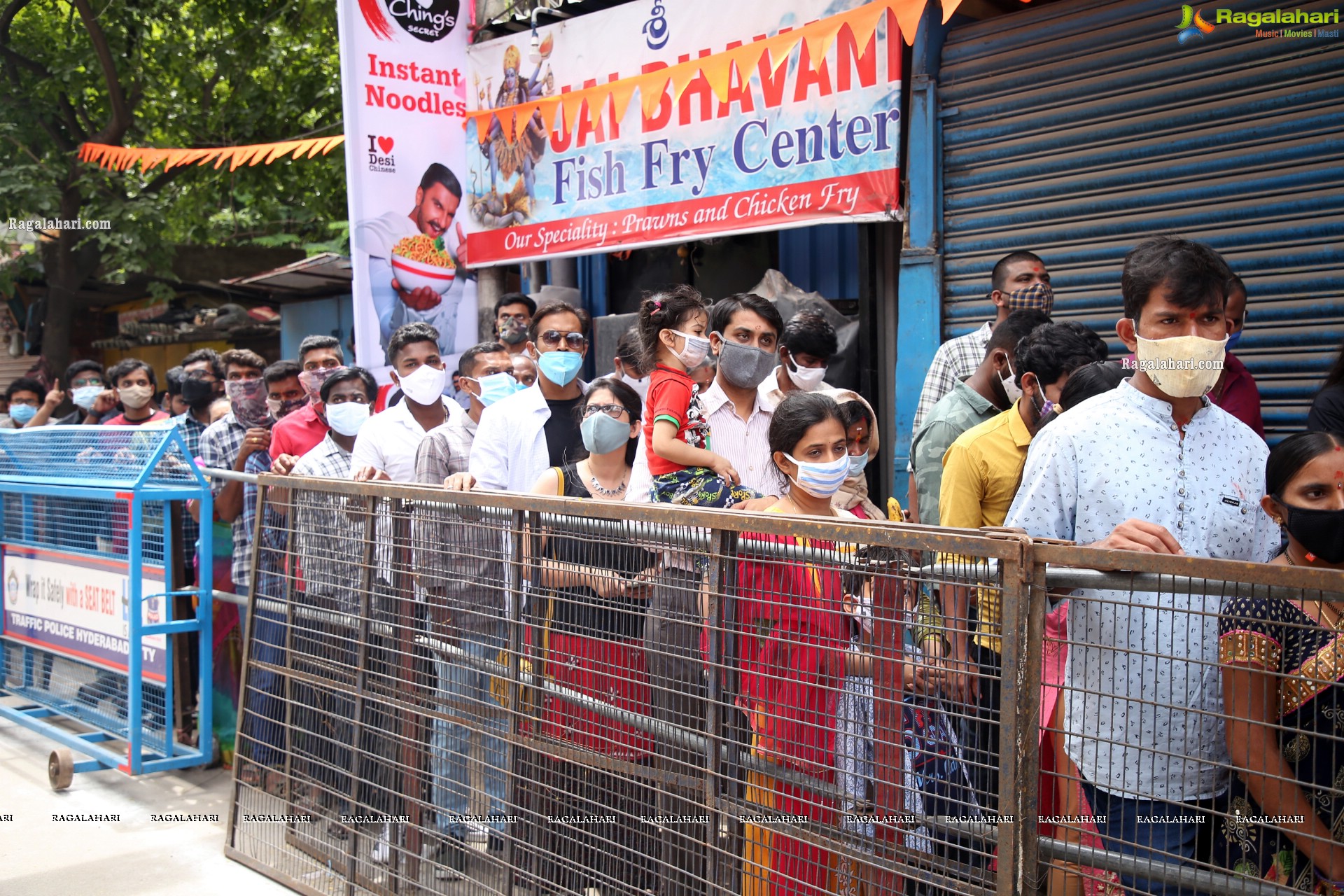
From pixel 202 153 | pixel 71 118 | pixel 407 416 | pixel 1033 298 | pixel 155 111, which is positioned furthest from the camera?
pixel 155 111

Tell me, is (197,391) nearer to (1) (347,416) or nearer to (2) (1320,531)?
(1) (347,416)

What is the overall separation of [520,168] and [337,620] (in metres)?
4.59

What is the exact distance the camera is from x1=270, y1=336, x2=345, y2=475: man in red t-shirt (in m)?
5.66

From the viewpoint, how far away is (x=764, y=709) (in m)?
2.53

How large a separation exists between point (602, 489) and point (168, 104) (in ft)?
41.4

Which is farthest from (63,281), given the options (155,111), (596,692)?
(596,692)

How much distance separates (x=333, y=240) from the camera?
46.4 ft

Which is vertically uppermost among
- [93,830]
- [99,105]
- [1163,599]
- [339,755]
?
[99,105]

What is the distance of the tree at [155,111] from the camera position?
12555mm

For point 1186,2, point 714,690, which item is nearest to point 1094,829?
point 714,690

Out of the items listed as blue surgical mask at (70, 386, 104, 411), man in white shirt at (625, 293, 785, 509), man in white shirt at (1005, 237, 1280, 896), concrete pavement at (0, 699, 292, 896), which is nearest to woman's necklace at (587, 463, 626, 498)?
man in white shirt at (625, 293, 785, 509)

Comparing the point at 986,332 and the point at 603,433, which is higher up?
the point at 986,332

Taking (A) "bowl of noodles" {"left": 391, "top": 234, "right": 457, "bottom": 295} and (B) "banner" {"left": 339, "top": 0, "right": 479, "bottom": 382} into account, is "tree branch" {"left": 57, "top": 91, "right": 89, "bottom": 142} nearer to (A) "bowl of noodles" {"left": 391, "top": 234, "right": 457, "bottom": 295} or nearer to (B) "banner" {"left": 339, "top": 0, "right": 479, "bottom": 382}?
(B) "banner" {"left": 339, "top": 0, "right": 479, "bottom": 382}

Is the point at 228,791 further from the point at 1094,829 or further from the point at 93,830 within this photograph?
the point at 1094,829
